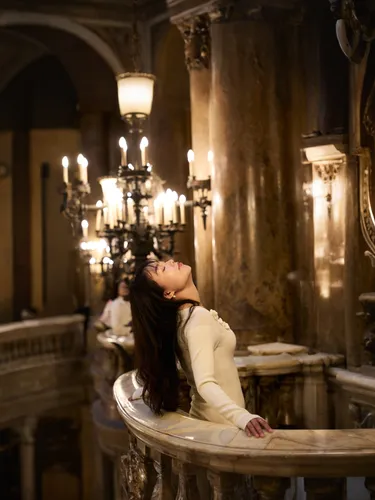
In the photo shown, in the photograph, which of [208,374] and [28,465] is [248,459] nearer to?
[208,374]

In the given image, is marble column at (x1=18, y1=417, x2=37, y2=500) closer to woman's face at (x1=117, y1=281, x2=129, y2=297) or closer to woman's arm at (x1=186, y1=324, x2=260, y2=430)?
woman's face at (x1=117, y1=281, x2=129, y2=297)

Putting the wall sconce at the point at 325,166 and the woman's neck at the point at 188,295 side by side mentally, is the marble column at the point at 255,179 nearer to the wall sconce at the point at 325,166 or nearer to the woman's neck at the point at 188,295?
the wall sconce at the point at 325,166

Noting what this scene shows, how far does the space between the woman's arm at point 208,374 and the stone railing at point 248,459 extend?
0.22 ft

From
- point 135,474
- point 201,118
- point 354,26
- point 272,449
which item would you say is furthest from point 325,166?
point 272,449

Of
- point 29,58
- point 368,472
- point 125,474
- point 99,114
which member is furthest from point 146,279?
point 29,58

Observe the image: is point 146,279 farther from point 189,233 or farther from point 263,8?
point 189,233

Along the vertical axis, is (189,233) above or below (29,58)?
below

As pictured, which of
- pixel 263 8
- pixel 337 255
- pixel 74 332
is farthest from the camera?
pixel 74 332

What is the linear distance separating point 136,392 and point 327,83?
134 inches

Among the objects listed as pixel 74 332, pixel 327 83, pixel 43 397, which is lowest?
pixel 43 397

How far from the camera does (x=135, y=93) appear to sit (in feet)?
18.7

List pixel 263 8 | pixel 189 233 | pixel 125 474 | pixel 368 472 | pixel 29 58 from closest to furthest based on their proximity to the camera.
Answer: pixel 368 472 < pixel 125 474 < pixel 263 8 < pixel 189 233 < pixel 29 58

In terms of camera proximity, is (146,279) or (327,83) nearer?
(146,279)

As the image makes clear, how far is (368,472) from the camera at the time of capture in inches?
109
